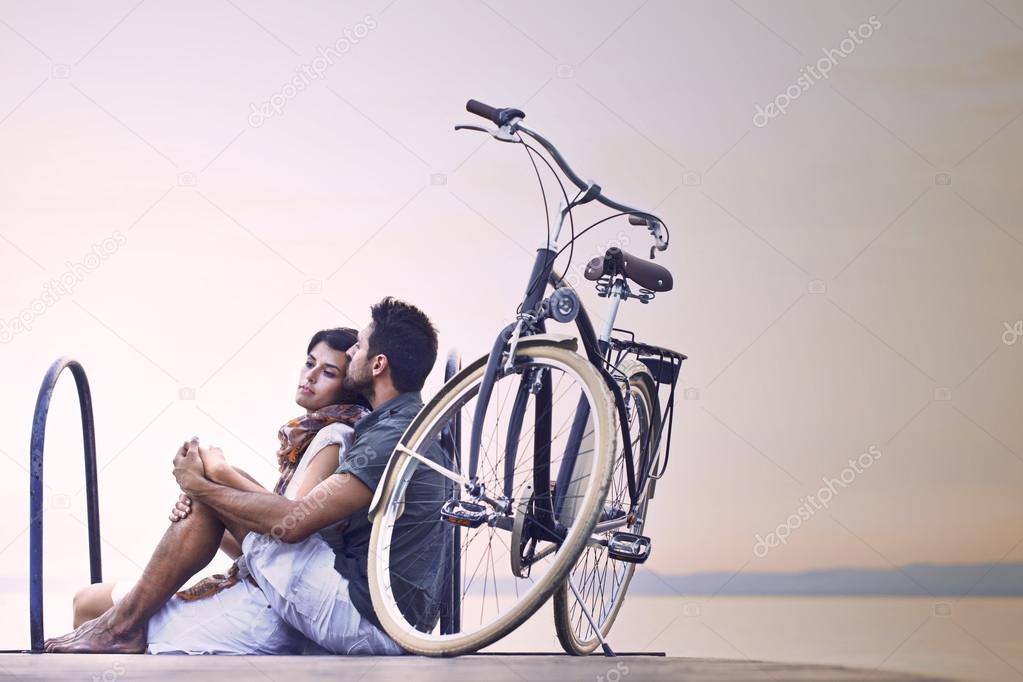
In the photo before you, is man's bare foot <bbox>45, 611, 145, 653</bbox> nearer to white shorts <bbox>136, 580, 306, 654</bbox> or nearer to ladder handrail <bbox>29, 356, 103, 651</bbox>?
white shorts <bbox>136, 580, 306, 654</bbox>

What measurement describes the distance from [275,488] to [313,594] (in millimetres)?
444

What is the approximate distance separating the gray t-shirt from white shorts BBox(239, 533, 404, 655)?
34mm

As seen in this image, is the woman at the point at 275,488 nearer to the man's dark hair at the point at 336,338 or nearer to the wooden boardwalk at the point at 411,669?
the man's dark hair at the point at 336,338

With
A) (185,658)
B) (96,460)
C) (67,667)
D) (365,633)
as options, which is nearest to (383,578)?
(365,633)

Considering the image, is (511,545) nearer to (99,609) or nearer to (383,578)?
(383,578)

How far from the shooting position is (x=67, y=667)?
115 inches

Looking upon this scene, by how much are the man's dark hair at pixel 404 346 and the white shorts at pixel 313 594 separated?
0.56 m

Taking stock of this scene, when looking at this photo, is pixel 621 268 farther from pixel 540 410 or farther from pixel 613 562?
pixel 613 562

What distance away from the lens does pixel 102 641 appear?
3.56 m

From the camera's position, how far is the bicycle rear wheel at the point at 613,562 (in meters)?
3.43

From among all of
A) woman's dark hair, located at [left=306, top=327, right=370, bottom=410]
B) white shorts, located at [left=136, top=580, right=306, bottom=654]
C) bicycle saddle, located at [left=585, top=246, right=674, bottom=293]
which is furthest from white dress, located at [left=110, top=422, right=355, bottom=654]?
bicycle saddle, located at [left=585, top=246, right=674, bottom=293]

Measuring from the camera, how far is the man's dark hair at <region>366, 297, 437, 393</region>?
3.72 m

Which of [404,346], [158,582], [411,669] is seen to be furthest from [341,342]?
[411,669]

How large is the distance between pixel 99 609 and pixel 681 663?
1925 mm
